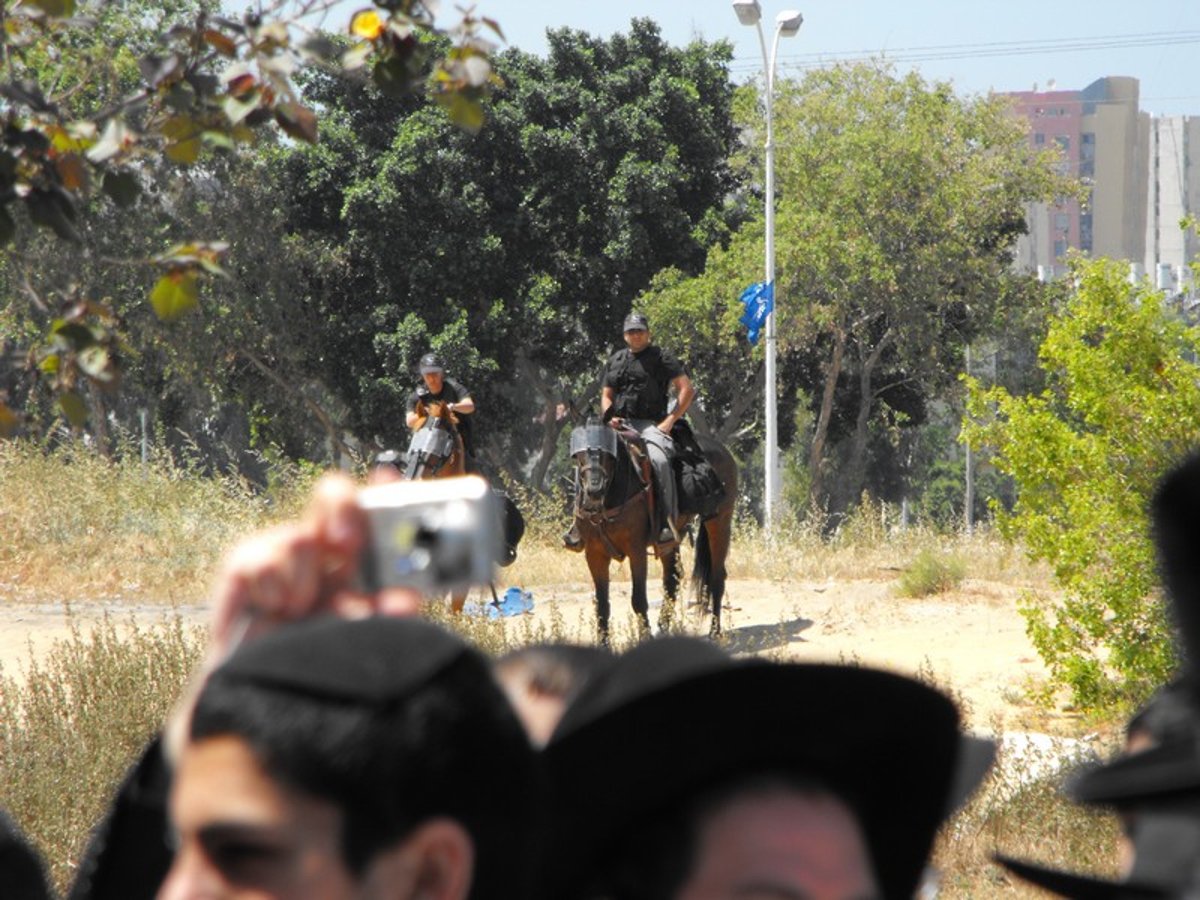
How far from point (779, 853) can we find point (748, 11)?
24.8m

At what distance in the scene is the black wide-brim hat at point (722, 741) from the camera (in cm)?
179

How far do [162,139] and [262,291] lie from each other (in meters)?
31.9

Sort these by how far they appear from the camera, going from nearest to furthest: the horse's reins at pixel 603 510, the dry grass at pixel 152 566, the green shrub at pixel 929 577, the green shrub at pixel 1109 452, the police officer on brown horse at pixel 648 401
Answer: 1. the dry grass at pixel 152 566
2. the green shrub at pixel 1109 452
3. the horse's reins at pixel 603 510
4. the police officer on brown horse at pixel 648 401
5. the green shrub at pixel 929 577

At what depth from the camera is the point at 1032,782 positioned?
775 cm

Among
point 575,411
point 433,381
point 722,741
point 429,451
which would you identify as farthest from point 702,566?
point 575,411

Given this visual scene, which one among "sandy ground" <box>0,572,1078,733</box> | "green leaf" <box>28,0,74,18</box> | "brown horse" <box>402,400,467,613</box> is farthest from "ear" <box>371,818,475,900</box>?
"brown horse" <box>402,400,467,613</box>

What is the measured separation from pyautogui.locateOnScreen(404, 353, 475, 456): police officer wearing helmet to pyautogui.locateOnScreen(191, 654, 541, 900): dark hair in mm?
12429

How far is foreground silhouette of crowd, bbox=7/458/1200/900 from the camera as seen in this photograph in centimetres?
152

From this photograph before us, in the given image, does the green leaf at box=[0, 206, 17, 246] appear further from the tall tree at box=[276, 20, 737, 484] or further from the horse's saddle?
the tall tree at box=[276, 20, 737, 484]

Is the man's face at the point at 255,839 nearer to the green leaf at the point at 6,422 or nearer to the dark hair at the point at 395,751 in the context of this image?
the dark hair at the point at 395,751

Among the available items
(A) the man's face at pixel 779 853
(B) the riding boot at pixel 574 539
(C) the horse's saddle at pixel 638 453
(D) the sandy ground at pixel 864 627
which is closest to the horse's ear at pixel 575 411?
(D) the sandy ground at pixel 864 627

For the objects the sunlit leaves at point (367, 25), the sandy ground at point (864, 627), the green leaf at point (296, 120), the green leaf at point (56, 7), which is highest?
the green leaf at point (56, 7)

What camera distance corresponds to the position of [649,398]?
44.7 ft

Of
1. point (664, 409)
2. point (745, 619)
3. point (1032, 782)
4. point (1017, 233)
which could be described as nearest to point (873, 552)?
point (745, 619)
